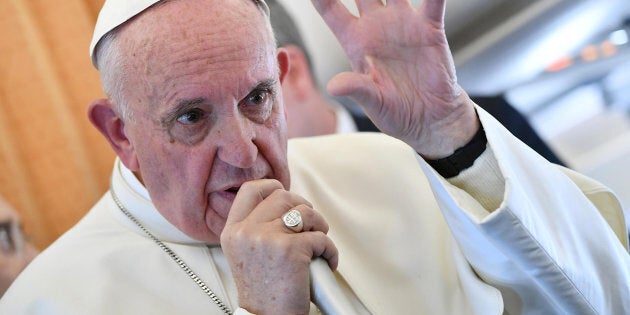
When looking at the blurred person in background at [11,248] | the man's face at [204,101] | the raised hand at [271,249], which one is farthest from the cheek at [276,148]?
the blurred person in background at [11,248]

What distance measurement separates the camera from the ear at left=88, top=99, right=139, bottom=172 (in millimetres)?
1646

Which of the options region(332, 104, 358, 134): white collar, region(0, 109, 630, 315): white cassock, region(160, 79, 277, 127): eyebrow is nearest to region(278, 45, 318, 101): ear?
region(332, 104, 358, 134): white collar

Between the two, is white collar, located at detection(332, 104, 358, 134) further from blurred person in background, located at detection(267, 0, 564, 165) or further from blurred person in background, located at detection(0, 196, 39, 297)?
blurred person in background, located at detection(0, 196, 39, 297)

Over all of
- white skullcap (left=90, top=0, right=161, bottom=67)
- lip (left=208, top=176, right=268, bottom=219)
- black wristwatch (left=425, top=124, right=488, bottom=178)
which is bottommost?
lip (left=208, top=176, right=268, bottom=219)

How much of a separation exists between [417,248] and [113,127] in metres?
Result: 0.76

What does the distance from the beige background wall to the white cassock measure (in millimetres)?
967

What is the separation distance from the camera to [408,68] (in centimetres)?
154

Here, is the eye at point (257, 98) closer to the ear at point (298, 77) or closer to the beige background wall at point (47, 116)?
the beige background wall at point (47, 116)

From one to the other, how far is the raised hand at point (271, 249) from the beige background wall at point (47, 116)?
5.31ft

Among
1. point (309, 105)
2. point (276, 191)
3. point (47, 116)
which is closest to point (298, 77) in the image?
point (309, 105)

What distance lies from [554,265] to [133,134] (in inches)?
36.0

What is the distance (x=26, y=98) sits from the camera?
282 cm

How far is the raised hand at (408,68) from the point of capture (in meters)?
1.51

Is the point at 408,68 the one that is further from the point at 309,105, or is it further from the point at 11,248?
the point at 309,105
